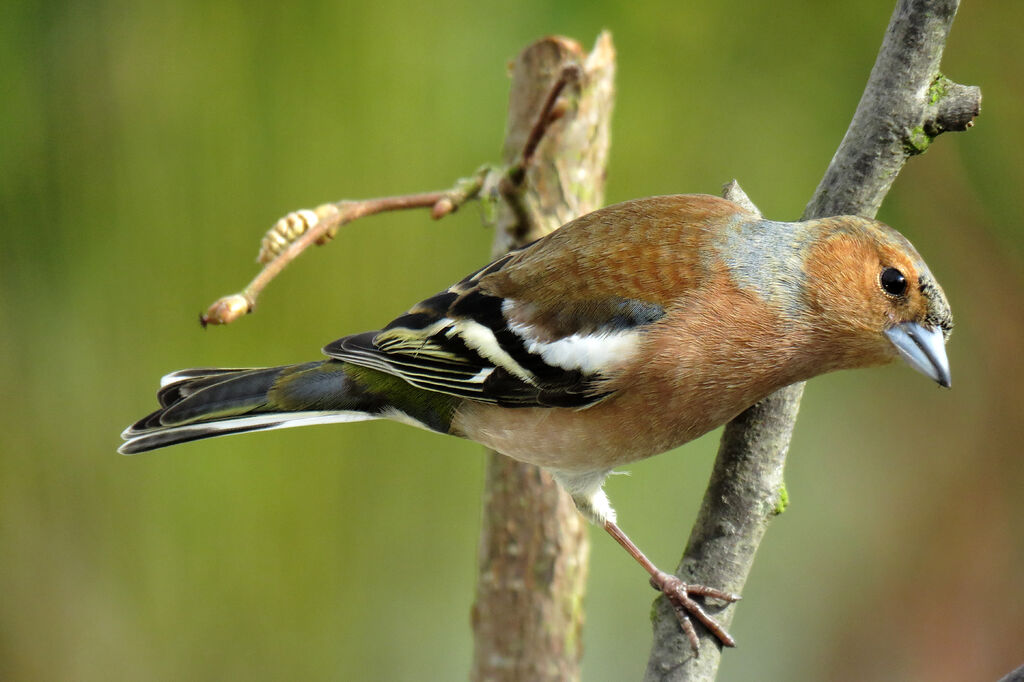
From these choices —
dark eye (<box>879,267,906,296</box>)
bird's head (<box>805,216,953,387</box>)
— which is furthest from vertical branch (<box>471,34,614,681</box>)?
dark eye (<box>879,267,906,296</box>)

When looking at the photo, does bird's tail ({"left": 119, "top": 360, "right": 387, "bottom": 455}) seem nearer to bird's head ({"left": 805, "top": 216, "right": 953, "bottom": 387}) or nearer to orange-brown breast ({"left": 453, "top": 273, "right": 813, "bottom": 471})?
orange-brown breast ({"left": 453, "top": 273, "right": 813, "bottom": 471})

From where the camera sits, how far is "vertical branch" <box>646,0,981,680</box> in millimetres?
2021

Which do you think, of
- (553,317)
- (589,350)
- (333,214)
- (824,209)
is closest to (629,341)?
(589,350)

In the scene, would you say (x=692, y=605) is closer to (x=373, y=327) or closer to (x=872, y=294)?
(x=872, y=294)

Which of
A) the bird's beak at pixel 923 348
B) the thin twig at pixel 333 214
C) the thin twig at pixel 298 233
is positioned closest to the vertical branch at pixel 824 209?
the bird's beak at pixel 923 348

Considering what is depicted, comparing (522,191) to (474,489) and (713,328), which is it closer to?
(713,328)

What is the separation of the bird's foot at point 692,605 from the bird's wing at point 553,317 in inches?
18.4

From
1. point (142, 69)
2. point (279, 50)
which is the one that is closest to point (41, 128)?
point (142, 69)

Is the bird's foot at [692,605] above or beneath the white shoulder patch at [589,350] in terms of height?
beneath

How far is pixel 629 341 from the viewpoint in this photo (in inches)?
88.1

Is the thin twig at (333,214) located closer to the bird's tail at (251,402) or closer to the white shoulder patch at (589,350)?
the bird's tail at (251,402)

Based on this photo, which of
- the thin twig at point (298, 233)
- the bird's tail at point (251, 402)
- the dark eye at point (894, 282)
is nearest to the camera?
the thin twig at point (298, 233)

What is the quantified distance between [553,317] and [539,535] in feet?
3.58

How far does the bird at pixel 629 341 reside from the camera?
7.12ft
